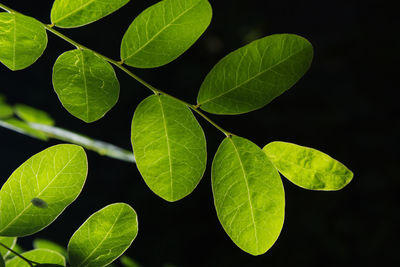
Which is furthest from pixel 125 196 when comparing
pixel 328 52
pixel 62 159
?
pixel 62 159

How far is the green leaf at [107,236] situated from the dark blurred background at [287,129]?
2434mm

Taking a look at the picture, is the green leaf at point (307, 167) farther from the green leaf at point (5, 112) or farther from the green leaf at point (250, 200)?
the green leaf at point (5, 112)

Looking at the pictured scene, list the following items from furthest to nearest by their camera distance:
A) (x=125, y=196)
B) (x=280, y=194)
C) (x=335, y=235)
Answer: (x=125, y=196), (x=335, y=235), (x=280, y=194)

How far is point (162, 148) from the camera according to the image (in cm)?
47

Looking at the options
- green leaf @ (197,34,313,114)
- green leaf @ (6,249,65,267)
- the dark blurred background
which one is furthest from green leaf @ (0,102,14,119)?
the dark blurred background

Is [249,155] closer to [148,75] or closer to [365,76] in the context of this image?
[148,75]

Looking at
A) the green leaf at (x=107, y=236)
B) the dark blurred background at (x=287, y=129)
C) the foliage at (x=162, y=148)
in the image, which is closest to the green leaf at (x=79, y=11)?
the foliage at (x=162, y=148)

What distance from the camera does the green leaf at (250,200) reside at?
46cm

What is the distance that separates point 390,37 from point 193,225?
219 centimetres

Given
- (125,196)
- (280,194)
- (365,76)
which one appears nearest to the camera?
(280,194)

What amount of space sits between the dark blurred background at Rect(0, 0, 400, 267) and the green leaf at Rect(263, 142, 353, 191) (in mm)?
2418

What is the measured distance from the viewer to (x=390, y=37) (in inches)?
138

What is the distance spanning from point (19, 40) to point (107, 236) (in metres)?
0.23

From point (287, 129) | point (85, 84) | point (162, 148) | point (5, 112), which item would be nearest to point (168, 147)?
point (162, 148)
